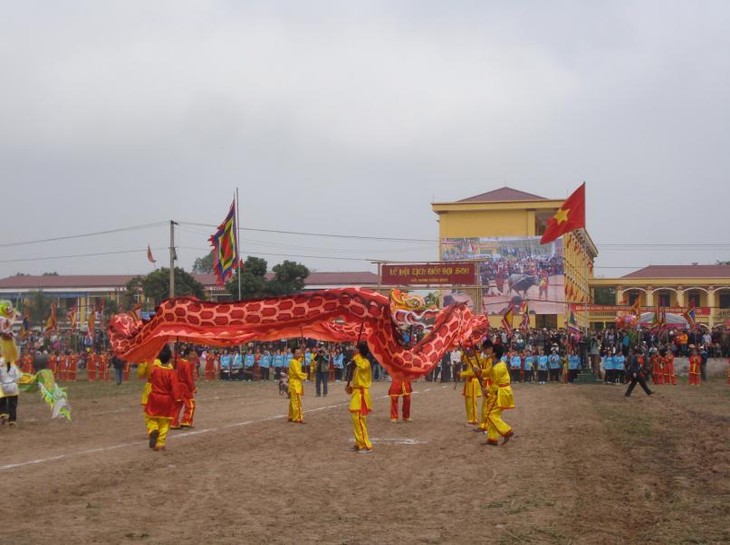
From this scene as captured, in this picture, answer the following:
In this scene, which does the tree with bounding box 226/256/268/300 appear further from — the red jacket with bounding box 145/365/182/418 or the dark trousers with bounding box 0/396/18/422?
the red jacket with bounding box 145/365/182/418

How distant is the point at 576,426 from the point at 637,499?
8.33m

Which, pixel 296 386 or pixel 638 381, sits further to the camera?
pixel 638 381

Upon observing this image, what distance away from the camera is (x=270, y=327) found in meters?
17.3

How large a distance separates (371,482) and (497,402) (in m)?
4.49

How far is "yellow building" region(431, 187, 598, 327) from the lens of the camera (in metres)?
59.8

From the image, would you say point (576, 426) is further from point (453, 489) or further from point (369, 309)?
point (453, 489)

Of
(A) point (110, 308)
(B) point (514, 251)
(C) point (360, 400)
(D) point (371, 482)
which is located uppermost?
(B) point (514, 251)

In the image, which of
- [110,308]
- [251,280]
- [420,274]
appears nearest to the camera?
[420,274]

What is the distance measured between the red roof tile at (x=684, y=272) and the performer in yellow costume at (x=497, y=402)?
6259 centimetres

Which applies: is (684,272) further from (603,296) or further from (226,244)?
(226,244)

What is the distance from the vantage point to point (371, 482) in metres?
11.5

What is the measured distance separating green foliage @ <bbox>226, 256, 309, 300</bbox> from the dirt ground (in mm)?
32615

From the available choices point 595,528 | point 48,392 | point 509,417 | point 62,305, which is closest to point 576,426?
point 509,417

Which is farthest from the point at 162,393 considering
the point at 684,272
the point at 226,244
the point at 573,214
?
the point at 684,272
